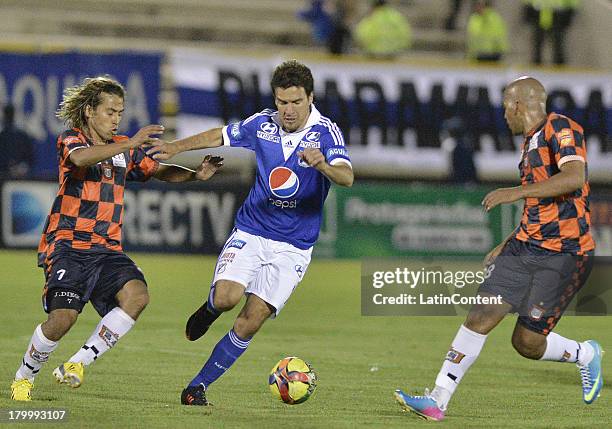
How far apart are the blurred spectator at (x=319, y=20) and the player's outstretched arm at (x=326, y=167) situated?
15.5 meters

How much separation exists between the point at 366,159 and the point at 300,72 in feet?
44.7

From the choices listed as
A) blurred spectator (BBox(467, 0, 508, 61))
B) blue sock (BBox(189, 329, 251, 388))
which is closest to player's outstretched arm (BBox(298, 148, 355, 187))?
blue sock (BBox(189, 329, 251, 388))

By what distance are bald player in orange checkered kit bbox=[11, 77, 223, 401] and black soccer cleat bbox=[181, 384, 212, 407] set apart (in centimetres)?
58

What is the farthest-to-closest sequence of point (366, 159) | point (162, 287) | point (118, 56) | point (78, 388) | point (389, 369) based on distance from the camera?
point (366, 159) → point (118, 56) → point (162, 287) → point (389, 369) → point (78, 388)

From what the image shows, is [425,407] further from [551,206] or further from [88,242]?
[88,242]

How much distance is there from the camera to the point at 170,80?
2208 centimetres

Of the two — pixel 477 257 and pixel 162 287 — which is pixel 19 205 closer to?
pixel 162 287

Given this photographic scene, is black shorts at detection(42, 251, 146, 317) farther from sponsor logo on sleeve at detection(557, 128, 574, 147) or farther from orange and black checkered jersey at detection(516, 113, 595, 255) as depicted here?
sponsor logo on sleeve at detection(557, 128, 574, 147)

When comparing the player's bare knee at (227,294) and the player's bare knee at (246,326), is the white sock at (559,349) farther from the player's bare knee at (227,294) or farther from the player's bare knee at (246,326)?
the player's bare knee at (227,294)

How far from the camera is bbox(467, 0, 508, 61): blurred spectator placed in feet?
76.5

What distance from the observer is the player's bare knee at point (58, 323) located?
26.0ft

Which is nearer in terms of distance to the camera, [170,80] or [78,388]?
[78,388]

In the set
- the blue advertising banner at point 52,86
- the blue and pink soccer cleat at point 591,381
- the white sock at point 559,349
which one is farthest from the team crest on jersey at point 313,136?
the blue advertising banner at point 52,86

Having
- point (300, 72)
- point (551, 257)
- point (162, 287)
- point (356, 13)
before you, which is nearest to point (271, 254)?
point (300, 72)
